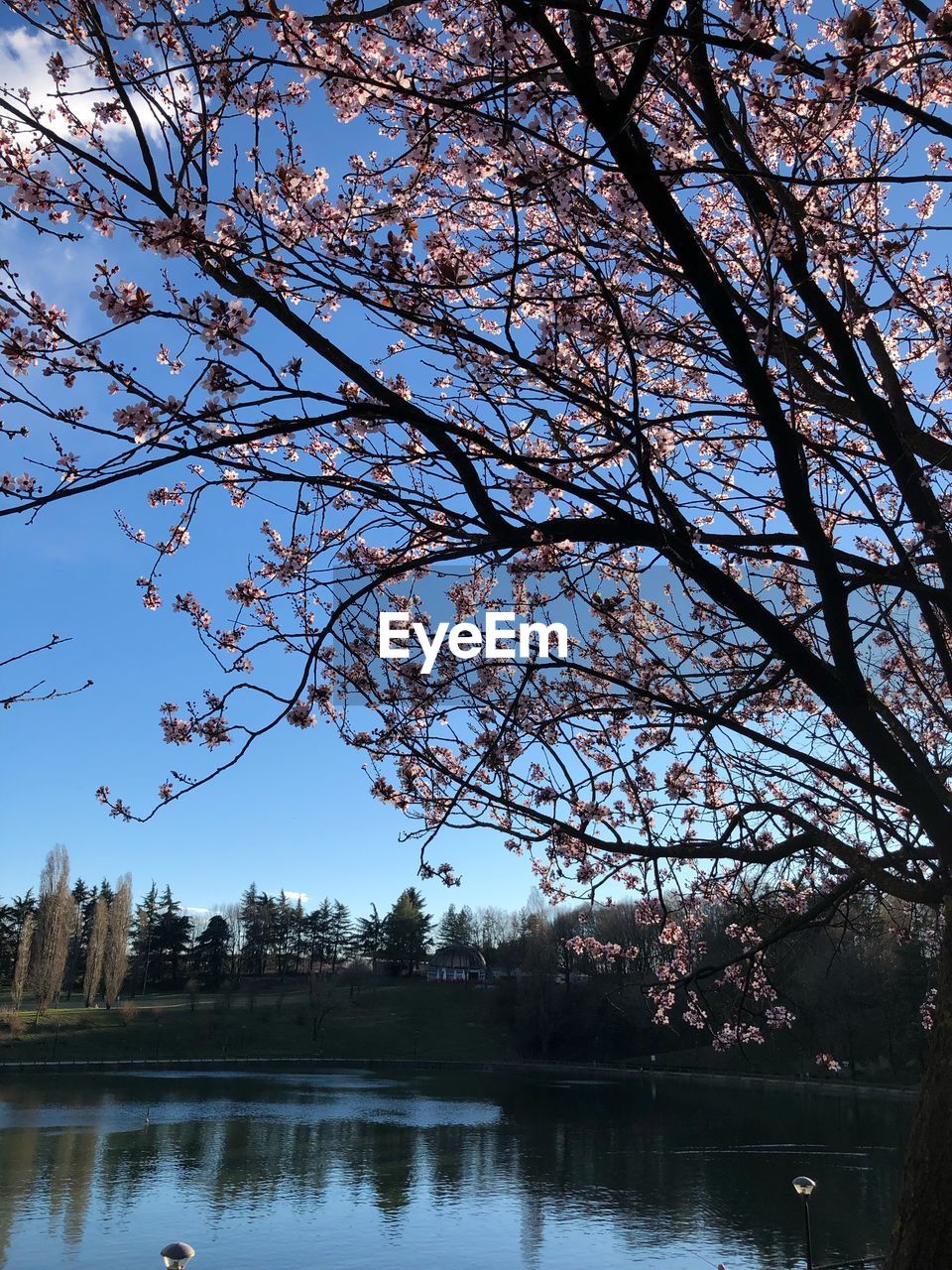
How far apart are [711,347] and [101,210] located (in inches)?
106

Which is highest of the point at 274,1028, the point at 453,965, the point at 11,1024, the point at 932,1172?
the point at 453,965

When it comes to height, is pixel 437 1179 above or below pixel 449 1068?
below

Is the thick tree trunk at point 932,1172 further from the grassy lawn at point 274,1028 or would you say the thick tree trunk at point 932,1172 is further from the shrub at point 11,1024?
the shrub at point 11,1024

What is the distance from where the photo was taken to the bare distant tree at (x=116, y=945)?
197 feet

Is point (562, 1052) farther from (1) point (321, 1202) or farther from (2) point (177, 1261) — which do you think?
(2) point (177, 1261)

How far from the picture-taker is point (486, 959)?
2387 inches

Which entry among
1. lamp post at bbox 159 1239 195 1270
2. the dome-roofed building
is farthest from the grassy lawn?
lamp post at bbox 159 1239 195 1270

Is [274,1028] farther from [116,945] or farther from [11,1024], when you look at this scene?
[11,1024]

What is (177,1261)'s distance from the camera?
27.0ft

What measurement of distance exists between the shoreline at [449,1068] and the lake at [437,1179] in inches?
41.4

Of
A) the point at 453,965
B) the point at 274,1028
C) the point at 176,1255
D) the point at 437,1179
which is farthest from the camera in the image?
the point at 453,965

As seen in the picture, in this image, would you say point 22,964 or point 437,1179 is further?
point 22,964

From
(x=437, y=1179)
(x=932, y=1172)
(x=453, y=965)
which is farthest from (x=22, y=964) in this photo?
(x=932, y=1172)

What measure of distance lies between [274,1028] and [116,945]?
1095cm
